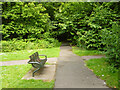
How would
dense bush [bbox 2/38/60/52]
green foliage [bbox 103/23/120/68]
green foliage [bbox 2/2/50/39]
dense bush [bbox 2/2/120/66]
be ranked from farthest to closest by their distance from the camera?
green foliage [bbox 2/2/50/39], dense bush [bbox 2/38/60/52], dense bush [bbox 2/2/120/66], green foliage [bbox 103/23/120/68]

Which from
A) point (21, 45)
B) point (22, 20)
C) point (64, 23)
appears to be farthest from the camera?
point (22, 20)

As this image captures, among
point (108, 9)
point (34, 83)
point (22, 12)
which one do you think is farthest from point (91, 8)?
point (34, 83)

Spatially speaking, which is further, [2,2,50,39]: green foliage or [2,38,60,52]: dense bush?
[2,2,50,39]: green foliage

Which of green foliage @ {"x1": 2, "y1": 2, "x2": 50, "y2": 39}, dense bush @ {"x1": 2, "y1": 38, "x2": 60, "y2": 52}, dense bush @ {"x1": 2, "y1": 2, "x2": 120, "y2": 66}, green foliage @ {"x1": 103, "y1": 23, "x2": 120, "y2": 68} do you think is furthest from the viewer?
green foliage @ {"x1": 2, "y1": 2, "x2": 50, "y2": 39}

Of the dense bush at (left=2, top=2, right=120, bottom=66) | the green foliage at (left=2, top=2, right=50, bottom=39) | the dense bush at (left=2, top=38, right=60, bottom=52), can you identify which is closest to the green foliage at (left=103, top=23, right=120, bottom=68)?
the dense bush at (left=2, top=2, right=120, bottom=66)

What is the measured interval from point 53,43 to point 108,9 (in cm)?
695

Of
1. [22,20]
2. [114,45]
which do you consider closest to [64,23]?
[22,20]

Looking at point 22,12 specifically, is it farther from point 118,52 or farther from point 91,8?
point 118,52

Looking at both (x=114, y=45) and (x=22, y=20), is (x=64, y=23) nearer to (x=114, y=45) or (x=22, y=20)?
(x=22, y=20)

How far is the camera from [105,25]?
10.2m

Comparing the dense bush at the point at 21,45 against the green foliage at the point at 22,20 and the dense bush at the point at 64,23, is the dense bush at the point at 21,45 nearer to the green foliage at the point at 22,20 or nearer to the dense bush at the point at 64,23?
the dense bush at the point at 64,23

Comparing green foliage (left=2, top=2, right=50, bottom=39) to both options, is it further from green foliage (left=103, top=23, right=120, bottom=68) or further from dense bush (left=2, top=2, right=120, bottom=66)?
green foliage (left=103, top=23, right=120, bottom=68)

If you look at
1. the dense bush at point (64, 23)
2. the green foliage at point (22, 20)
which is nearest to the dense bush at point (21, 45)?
the dense bush at point (64, 23)

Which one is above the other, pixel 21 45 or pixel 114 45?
pixel 114 45
